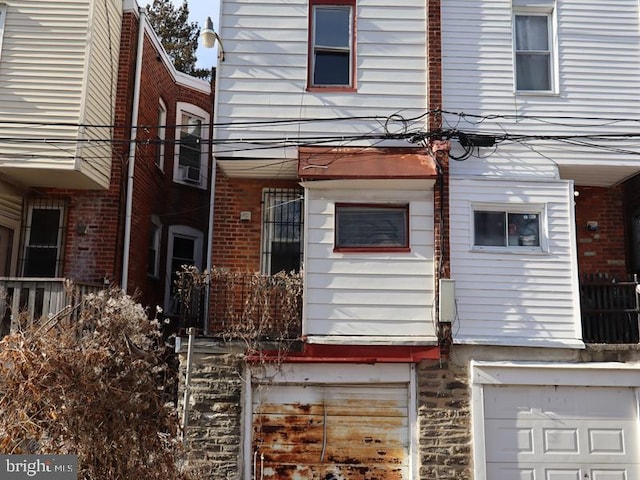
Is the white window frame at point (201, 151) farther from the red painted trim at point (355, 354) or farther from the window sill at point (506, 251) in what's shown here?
the window sill at point (506, 251)

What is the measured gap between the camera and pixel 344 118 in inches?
400

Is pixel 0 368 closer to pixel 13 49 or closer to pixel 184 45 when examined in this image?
pixel 13 49

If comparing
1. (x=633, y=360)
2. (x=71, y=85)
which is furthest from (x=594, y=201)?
(x=71, y=85)

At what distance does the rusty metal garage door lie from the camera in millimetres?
9125

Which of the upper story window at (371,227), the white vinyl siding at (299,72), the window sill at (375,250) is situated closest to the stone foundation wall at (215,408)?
the window sill at (375,250)

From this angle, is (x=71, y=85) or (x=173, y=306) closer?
(x=71, y=85)

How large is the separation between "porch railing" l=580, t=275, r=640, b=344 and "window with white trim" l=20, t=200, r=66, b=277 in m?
8.90

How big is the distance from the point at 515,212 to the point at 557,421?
10.7ft

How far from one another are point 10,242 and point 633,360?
10440 mm

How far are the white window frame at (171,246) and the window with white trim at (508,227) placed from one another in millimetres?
6526

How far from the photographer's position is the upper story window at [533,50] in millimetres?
10492

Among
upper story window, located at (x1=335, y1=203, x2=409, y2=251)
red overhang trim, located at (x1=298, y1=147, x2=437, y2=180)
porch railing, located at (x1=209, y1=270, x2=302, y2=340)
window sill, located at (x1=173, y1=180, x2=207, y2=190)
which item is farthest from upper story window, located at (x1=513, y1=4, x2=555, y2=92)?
window sill, located at (x1=173, y1=180, x2=207, y2=190)

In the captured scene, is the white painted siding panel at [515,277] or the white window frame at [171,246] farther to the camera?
the white window frame at [171,246]

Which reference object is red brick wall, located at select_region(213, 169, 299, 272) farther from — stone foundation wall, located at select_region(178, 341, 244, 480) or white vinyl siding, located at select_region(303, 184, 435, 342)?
stone foundation wall, located at select_region(178, 341, 244, 480)
